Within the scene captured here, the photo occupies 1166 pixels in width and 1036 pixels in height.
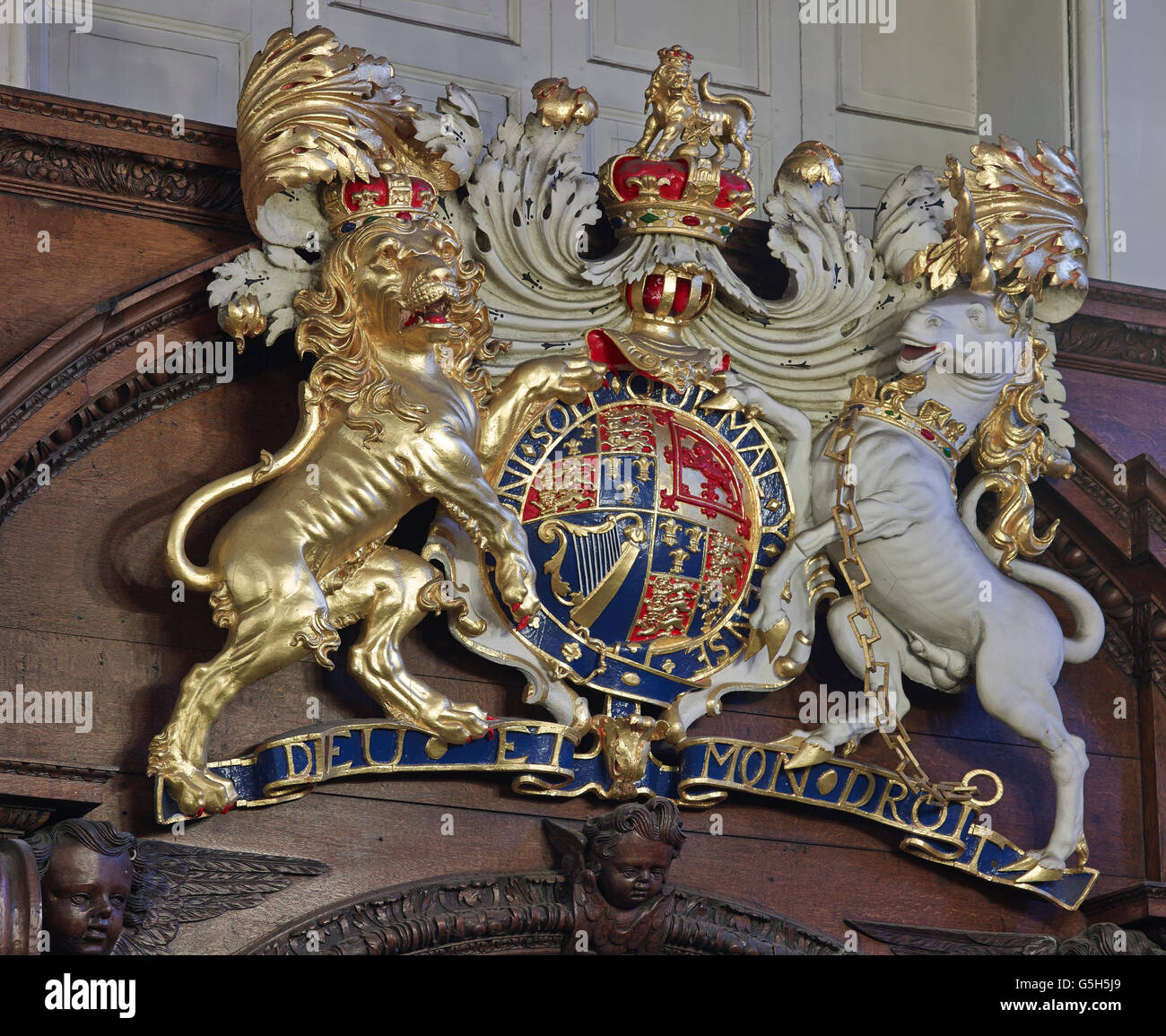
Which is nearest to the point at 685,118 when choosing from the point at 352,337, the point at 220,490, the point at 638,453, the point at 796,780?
the point at 638,453

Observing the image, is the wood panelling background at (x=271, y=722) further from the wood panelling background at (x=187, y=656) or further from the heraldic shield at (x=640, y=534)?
the heraldic shield at (x=640, y=534)

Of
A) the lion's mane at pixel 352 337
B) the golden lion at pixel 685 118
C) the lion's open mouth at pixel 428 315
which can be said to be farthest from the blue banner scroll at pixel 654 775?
the golden lion at pixel 685 118

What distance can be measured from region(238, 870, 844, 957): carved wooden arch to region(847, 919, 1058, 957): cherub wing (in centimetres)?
17

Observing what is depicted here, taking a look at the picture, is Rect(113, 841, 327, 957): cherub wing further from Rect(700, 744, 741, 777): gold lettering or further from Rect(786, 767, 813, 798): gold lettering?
Rect(786, 767, 813, 798): gold lettering

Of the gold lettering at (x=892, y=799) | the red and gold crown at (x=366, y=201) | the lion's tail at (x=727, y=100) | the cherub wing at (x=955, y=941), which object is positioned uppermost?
the lion's tail at (x=727, y=100)

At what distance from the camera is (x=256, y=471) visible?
127 inches

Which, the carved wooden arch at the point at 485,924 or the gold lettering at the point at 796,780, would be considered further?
the gold lettering at the point at 796,780

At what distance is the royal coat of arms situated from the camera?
3.23 metres

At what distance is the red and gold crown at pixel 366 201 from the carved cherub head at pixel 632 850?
0.97m

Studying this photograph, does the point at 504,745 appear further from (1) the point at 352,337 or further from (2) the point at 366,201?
(2) the point at 366,201

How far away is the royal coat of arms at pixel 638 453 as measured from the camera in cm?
323
